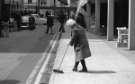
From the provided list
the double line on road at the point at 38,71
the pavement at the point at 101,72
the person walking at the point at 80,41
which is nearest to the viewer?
the pavement at the point at 101,72

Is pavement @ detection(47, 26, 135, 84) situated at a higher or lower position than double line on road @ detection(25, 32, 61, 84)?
higher

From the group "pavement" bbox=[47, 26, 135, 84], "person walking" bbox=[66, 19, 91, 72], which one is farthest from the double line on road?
"person walking" bbox=[66, 19, 91, 72]

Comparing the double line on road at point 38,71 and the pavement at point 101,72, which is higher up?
the pavement at point 101,72

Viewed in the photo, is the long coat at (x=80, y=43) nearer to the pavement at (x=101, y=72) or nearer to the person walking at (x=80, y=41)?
the person walking at (x=80, y=41)

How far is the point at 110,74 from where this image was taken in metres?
11.3

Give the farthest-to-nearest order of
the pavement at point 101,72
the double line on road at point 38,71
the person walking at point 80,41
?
the person walking at point 80,41 → the double line on road at point 38,71 → the pavement at point 101,72

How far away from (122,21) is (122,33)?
11922 mm

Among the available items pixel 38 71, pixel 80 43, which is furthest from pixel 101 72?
pixel 38 71

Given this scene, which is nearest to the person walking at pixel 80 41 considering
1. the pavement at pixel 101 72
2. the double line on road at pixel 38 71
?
the pavement at pixel 101 72

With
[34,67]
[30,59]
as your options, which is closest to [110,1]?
[30,59]

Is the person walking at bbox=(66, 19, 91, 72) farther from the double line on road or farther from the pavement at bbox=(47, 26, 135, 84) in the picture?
the double line on road

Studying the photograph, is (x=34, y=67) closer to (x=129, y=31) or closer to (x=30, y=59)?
(x=30, y=59)

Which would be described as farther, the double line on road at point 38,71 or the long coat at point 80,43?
the long coat at point 80,43

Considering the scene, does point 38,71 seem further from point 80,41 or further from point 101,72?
point 101,72
